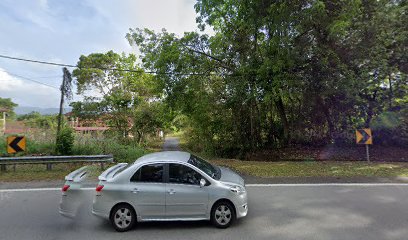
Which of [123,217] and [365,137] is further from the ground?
[365,137]

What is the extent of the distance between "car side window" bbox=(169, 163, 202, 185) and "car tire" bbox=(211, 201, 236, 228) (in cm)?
59

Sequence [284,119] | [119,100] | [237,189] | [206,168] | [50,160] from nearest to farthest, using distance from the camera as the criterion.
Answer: [237,189], [206,168], [50,160], [284,119], [119,100]

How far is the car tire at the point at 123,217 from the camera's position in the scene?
452cm

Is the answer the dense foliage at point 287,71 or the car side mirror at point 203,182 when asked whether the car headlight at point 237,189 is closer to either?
the car side mirror at point 203,182

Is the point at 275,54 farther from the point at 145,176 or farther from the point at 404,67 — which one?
the point at 145,176

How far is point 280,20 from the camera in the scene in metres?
11.0

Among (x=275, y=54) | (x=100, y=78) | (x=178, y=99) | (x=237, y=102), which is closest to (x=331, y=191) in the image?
(x=275, y=54)

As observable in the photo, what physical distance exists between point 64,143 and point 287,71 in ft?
37.0

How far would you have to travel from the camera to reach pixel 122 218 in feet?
14.9

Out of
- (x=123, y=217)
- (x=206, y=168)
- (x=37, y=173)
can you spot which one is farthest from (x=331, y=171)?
(x=37, y=173)

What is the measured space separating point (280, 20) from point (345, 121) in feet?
23.3

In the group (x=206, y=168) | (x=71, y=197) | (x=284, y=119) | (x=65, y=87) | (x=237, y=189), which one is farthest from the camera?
(x=284, y=119)

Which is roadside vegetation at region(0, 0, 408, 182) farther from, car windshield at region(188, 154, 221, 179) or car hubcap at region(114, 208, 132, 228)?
car hubcap at region(114, 208, 132, 228)

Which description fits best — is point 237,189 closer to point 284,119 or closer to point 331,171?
point 331,171
